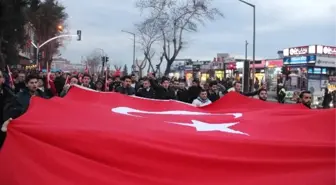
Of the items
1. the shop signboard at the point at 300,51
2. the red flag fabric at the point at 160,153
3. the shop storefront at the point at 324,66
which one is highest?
the shop signboard at the point at 300,51

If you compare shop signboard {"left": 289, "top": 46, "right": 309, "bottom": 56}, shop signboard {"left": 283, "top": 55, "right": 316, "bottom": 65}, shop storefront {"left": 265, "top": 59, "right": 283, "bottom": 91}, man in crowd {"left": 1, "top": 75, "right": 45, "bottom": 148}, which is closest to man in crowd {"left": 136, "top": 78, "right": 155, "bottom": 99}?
man in crowd {"left": 1, "top": 75, "right": 45, "bottom": 148}

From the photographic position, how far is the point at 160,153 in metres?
4.19

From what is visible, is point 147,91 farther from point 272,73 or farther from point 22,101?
point 272,73

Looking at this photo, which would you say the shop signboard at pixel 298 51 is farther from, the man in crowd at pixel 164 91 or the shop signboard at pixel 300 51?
the man in crowd at pixel 164 91

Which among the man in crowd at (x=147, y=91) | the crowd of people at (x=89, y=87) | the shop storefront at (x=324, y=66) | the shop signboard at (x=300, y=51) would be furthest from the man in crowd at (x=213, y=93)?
the shop signboard at (x=300, y=51)

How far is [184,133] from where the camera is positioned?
4.46m

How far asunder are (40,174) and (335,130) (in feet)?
9.71

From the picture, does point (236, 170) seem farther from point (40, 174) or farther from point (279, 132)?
point (40, 174)

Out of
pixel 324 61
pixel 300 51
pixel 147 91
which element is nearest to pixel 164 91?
pixel 147 91

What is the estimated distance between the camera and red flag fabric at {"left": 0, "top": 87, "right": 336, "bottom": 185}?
4051mm

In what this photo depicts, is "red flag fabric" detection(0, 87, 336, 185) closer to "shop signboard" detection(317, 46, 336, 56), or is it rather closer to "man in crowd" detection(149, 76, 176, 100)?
"man in crowd" detection(149, 76, 176, 100)

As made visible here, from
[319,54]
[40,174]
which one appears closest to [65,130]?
[40,174]

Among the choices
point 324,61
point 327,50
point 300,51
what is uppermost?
point 327,50

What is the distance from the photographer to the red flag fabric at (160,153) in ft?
13.3
